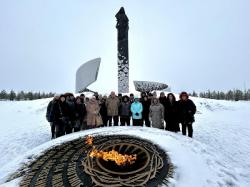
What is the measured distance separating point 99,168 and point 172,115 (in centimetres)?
463

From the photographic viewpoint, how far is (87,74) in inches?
974

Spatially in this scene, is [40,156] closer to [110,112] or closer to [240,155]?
[110,112]

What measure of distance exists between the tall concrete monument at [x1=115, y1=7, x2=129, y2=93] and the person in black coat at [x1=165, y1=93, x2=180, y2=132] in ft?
42.6

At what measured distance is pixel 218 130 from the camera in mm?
13094

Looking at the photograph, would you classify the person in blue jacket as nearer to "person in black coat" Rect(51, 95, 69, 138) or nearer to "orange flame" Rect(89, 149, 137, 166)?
"person in black coat" Rect(51, 95, 69, 138)

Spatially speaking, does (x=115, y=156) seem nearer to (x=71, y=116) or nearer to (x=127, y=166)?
(x=127, y=166)

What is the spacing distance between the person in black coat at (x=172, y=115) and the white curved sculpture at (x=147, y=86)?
14572mm

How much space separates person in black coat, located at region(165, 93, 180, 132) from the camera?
8.11 metres

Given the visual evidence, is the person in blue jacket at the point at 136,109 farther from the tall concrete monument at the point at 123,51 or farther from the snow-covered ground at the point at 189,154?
the tall concrete monument at the point at 123,51

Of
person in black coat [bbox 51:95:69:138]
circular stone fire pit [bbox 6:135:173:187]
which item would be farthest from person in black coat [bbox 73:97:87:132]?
circular stone fire pit [bbox 6:135:173:187]

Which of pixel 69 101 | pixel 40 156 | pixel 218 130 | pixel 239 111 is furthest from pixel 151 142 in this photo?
pixel 239 111

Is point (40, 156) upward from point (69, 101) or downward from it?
downward

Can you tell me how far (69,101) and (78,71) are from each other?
17.8 metres

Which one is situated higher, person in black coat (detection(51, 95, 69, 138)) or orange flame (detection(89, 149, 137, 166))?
person in black coat (detection(51, 95, 69, 138))
